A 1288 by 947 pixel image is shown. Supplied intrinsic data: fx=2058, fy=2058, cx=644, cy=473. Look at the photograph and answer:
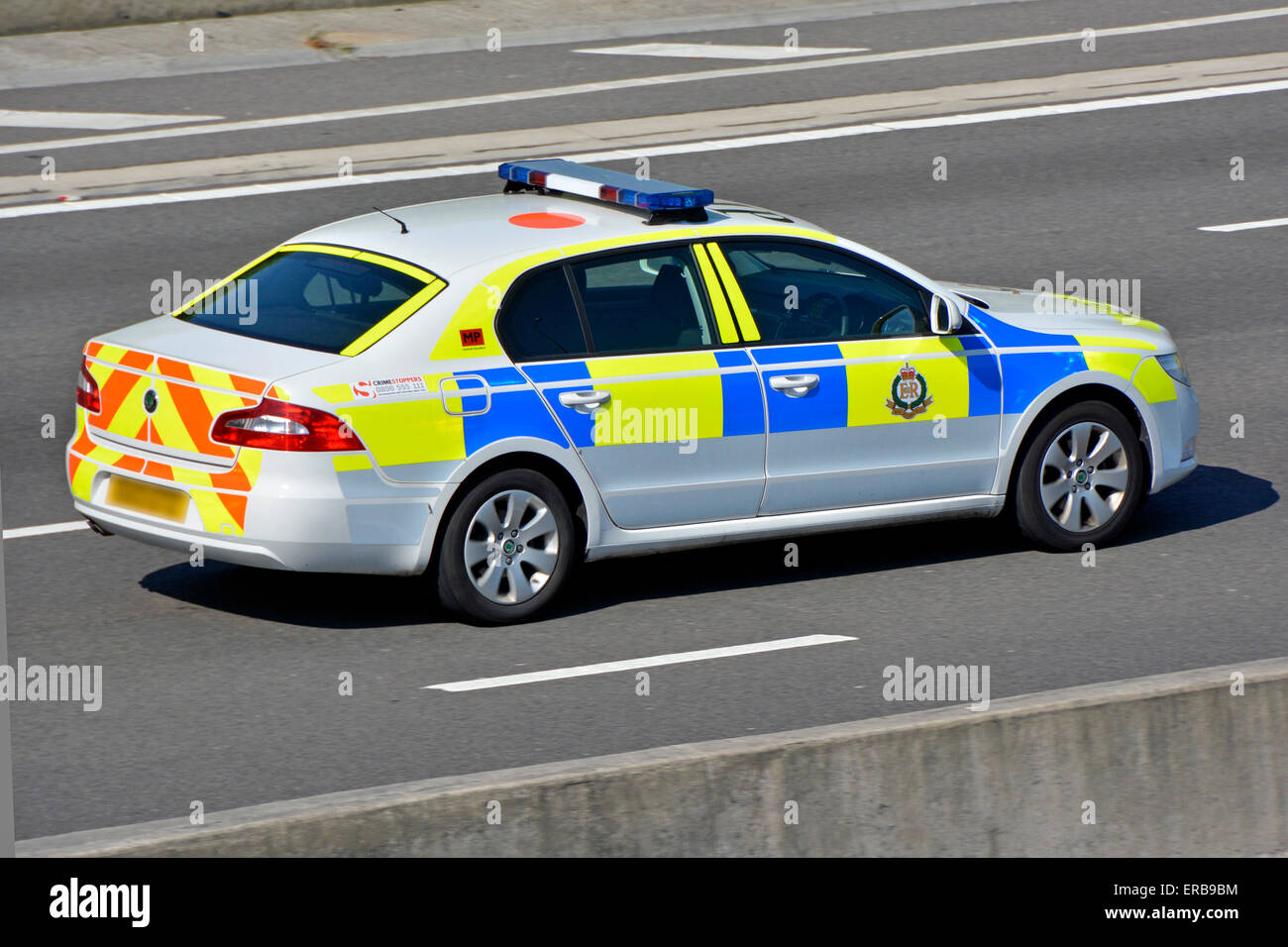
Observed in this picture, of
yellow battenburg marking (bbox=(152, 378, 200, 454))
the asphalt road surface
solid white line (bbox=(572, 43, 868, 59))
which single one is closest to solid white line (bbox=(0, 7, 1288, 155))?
the asphalt road surface

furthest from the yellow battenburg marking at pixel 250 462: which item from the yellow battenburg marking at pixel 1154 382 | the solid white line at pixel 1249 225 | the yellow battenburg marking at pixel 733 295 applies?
the solid white line at pixel 1249 225

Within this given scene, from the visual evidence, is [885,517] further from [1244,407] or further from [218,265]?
[218,265]

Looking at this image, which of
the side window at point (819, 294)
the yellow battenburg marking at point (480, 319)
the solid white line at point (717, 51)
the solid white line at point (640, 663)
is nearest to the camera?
the solid white line at point (640, 663)

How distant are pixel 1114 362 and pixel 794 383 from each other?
167 cm

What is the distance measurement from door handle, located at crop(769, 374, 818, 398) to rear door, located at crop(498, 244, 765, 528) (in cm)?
10

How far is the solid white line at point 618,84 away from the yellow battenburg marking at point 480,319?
32.5ft

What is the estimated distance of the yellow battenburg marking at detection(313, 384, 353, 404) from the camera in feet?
25.1

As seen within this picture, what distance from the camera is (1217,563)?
920cm

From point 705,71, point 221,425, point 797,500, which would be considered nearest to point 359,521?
point 221,425

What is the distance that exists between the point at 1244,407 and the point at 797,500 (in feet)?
12.5

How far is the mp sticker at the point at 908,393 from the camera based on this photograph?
345 inches

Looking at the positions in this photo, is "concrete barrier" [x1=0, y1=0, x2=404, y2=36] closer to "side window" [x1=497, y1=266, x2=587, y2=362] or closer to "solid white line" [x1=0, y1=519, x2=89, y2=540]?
"solid white line" [x1=0, y1=519, x2=89, y2=540]

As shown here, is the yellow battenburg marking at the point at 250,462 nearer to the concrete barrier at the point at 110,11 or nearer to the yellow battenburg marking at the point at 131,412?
the yellow battenburg marking at the point at 131,412

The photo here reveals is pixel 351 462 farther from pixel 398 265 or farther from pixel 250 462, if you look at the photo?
pixel 398 265
